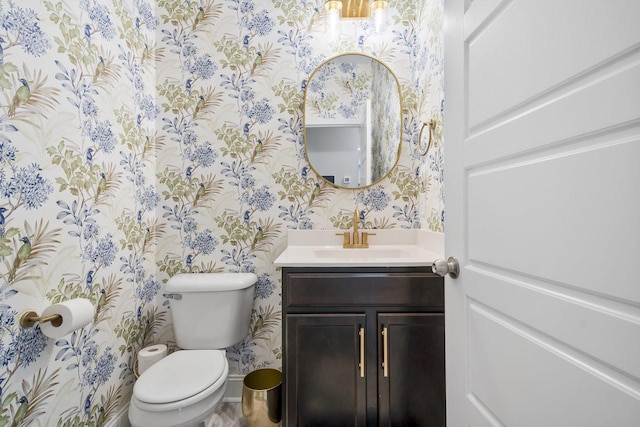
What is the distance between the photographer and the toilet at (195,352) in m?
1.14

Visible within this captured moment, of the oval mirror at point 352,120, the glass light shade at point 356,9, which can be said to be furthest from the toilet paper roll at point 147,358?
the glass light shade at point 356,9

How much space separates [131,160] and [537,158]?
177cm

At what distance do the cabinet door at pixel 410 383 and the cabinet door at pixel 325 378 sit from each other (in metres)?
0.10

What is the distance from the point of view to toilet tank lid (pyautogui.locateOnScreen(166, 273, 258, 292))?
5.18 feet

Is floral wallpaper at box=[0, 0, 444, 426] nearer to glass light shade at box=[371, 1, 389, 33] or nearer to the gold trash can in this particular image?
glass light shade at box=[371, 1, 389, 33]

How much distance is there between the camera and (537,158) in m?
0.59

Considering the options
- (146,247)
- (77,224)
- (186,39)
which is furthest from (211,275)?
(186,39)

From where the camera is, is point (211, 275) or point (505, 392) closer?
point (505, 392)

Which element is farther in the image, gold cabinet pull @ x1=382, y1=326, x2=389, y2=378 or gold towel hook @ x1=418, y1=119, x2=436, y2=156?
gold towel hook @ x1=418, y1=119, x2=436, y2=156

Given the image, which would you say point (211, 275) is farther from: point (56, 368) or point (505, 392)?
point (505, 392)

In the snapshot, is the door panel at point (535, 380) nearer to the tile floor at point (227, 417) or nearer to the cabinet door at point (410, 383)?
the cabinet door at point (410, 383)

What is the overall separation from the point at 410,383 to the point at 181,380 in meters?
0.99

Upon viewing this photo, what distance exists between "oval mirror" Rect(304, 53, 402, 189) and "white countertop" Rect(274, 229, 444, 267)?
13.4 inches

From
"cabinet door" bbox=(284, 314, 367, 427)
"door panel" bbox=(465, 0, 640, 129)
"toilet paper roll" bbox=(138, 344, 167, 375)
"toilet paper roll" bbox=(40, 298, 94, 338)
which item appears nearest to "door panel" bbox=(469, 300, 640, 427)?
"door panel" bbox=(465, 0, 640, 129)
